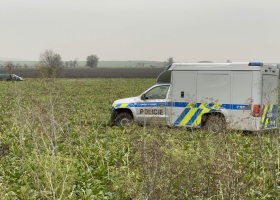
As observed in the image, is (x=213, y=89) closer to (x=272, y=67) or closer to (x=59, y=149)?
(x=272, y=67)

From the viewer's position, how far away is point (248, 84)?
1030 centimetres

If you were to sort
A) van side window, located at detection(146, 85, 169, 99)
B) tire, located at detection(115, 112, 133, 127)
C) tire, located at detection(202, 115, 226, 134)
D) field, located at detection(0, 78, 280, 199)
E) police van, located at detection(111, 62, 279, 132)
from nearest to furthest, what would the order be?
field, located at detection(0, 78, 280, 199) < tire, located at detection(202, 115, 226, 134) < police van, located at detection(111, 62, 279, 132) < van side window, located at detection(146, 85, 169, 99) < tire, located at detection(115, 112, 133, 127)

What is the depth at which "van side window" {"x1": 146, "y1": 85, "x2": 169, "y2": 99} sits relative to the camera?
1187cm

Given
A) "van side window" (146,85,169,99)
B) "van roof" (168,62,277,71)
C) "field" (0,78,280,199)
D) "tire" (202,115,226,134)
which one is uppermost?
"van roof" (168,62,277,71)

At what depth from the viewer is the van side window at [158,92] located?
11.9 m

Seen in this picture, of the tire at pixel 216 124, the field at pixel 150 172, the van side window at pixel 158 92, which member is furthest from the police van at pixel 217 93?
the tire at pixel 216 124

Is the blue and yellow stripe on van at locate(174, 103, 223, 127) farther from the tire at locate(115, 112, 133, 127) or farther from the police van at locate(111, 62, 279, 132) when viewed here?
the tire at locate(115, 112, 133, 127)

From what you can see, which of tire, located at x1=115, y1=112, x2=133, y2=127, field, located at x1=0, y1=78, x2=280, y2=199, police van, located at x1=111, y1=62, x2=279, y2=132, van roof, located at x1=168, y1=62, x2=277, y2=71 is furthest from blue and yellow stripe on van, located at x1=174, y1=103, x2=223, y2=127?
field, located at x1=0, y1=78, x2=280, y2=199

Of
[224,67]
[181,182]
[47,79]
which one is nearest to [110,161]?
[47,79]

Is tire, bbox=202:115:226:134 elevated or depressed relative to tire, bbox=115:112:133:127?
elevated

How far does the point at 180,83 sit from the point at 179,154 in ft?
19.8

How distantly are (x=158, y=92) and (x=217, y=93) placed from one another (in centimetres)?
223

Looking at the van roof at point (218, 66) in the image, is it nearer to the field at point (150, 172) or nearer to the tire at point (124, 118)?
the tire at point (124, 118)

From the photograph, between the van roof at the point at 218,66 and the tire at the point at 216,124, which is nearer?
the tire at the point at 216,124
